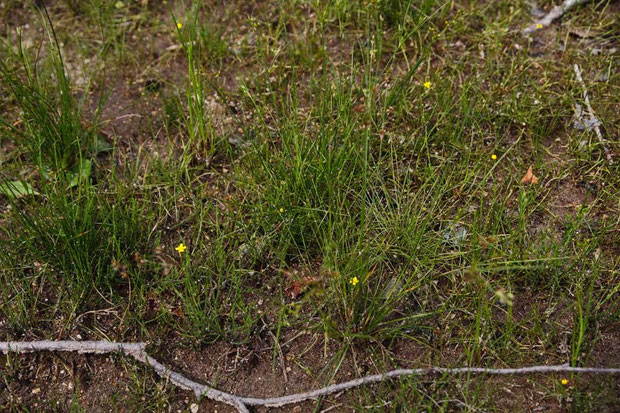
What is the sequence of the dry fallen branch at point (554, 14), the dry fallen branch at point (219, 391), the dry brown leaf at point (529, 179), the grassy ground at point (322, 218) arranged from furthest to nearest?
the dry fallen branch at point (554, 14), the dry brown leaf at point (529, 179), the grassy ground at point (322, 218), the dry fallen branch at point (219, 391)

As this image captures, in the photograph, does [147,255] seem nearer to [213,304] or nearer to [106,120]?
[213,304]

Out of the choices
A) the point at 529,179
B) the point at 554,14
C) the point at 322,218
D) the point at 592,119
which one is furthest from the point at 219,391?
the point at 554,14

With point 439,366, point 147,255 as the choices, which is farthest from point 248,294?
point 439,366

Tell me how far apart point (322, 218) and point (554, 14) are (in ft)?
6.59

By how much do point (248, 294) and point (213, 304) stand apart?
0.52ft

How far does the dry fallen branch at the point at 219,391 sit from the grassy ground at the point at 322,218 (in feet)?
0.15

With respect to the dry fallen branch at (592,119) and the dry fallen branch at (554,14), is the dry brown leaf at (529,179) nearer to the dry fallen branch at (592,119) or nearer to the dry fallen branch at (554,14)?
the dry fallen branch at (592,119)

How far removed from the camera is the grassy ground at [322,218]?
8.18 ft

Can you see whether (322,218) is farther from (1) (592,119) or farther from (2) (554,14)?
(2) (554,14)

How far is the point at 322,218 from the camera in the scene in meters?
2.82

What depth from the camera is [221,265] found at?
105 inches

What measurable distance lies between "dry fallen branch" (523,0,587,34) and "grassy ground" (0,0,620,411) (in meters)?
0.06

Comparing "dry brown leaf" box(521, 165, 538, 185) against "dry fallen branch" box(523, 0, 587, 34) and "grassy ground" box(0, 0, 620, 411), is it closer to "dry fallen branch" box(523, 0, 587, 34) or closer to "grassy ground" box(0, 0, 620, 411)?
"grassy ground" box(0, 0, 620, 411)

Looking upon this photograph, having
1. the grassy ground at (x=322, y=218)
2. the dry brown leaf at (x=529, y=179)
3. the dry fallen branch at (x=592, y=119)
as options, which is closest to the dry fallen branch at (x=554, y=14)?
the grassy ground at (x=322, y=218)
